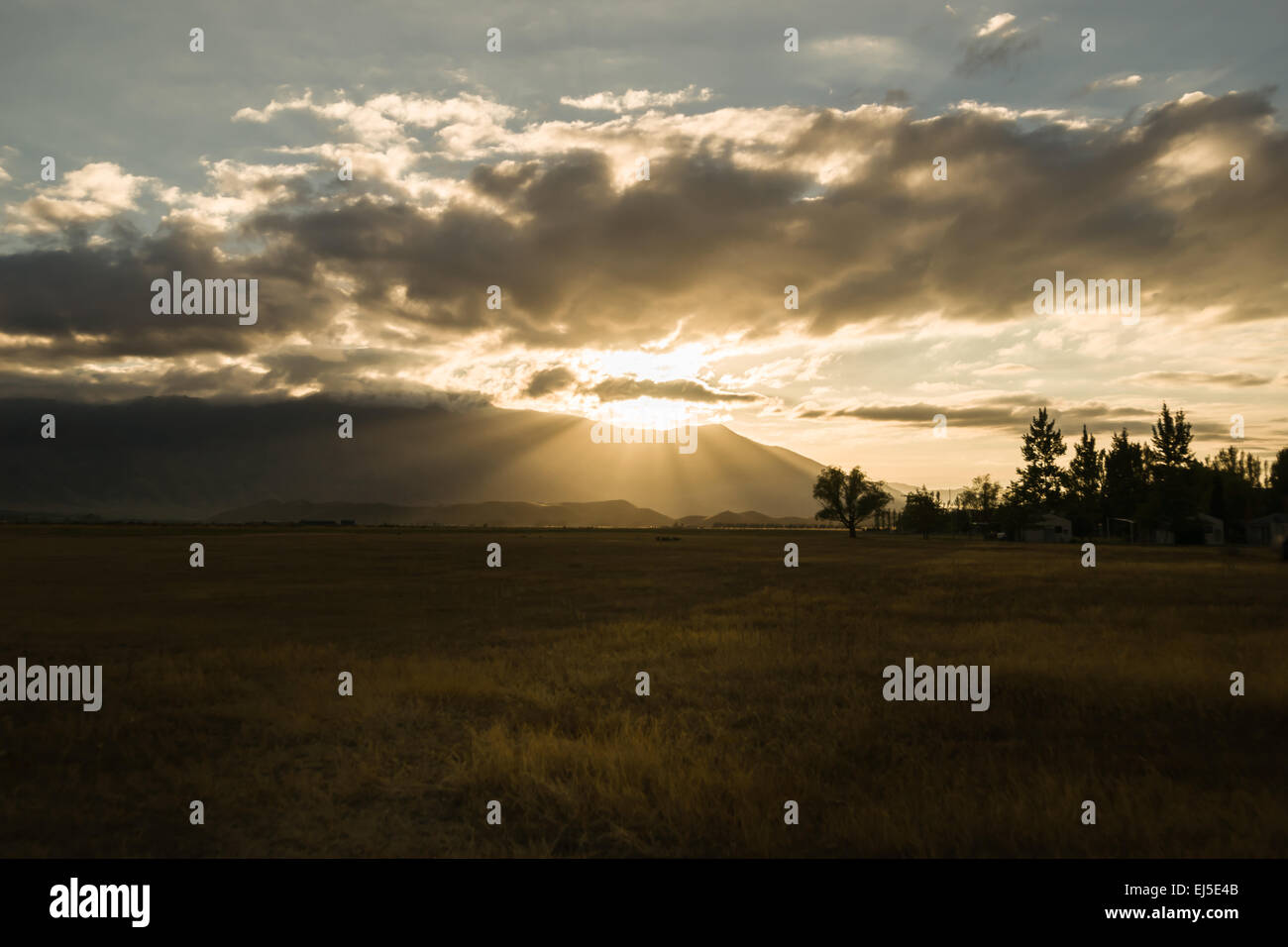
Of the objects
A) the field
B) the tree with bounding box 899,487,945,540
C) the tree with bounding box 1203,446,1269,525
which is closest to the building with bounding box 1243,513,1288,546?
the tree with bounding box 1203,446,1269,525

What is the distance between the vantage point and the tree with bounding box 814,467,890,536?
16650 cm

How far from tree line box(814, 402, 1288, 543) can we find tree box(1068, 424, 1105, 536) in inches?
7.5

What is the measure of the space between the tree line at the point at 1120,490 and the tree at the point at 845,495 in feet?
0.77

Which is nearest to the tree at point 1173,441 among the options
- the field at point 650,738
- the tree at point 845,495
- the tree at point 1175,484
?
the tree at point 1175,484

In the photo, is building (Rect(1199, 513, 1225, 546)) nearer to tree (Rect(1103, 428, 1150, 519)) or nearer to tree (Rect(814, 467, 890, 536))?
tree (Rect(1103, 428, 1150, 519))

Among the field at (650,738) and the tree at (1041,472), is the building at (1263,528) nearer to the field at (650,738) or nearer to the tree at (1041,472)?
the tree at (1041,472)

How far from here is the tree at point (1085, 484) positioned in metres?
147

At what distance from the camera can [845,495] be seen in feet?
550

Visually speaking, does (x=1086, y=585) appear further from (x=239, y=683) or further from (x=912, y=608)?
(x=239, y=683)
